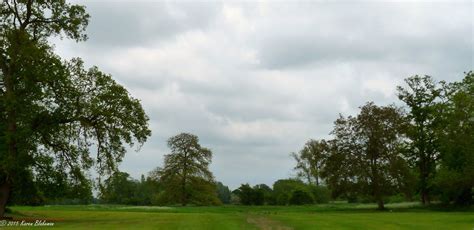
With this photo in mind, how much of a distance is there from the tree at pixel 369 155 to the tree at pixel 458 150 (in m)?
5.51

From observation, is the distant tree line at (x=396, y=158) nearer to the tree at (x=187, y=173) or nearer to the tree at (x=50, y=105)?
the tree at (x=50, y=105)

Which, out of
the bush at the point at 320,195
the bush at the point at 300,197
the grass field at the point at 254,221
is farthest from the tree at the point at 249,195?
the grass field at the point at 254,221

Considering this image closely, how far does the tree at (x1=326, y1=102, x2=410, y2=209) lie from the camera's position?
65.8 meters

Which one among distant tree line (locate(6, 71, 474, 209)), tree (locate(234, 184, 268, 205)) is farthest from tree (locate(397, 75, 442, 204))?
tree (locate(234, 184, 268, 205))

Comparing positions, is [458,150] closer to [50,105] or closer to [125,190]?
[50,105]

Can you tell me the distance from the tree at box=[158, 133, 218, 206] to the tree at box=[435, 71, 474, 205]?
44079 millimetres

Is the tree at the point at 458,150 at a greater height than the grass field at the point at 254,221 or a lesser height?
greater

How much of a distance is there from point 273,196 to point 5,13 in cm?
7211

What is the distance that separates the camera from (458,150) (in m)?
58.9

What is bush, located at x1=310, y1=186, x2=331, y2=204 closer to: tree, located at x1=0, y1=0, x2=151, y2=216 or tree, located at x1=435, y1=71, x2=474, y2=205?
tree, located at x1=435, y1=71, x2=474, y2=205

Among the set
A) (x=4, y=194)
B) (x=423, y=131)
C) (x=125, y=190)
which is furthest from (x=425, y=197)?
(x=125, y=190)

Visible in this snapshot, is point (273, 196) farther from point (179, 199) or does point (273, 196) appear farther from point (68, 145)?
point (68, 145)

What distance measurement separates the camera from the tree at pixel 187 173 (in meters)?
97.8

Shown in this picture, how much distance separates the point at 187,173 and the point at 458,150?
2097 inches
